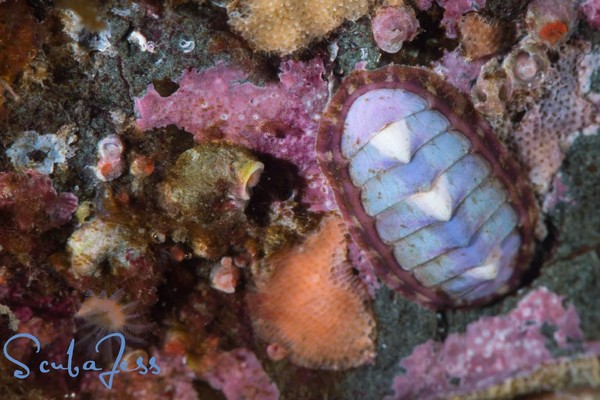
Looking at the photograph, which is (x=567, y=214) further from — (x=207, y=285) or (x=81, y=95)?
(x=81, y=95)

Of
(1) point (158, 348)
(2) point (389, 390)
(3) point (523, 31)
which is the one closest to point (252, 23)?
(3) point (523, 31)

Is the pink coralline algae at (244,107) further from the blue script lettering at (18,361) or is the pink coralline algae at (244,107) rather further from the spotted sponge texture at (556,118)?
the blue script lettering at (18,361)

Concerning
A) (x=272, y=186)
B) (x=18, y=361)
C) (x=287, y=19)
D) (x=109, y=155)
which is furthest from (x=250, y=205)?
(x=18, y=361)

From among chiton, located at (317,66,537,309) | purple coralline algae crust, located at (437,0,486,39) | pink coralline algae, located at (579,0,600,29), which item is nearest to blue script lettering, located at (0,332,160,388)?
chiton, located at (317,66,537,309)

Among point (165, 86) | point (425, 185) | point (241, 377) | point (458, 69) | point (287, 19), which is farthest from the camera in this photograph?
point (241, 377)

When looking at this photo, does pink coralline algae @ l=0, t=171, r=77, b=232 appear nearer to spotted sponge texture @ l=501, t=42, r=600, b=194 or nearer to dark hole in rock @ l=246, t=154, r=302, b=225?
dark hole in rock @ l=246, t=154, r=302, b=225

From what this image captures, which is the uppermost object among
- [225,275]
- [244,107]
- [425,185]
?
[244,107]

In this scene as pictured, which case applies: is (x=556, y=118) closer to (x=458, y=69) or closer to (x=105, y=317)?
(x=458, y=69)
